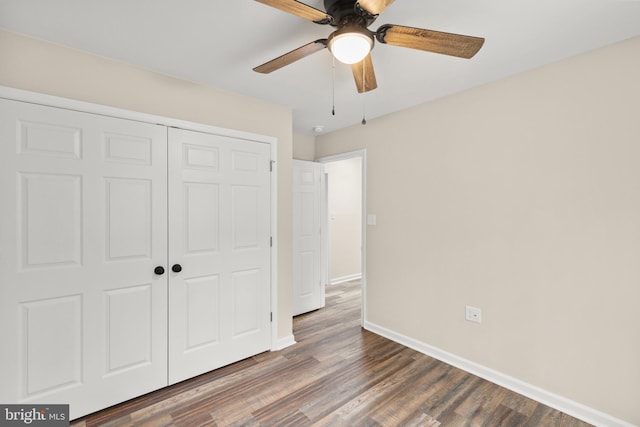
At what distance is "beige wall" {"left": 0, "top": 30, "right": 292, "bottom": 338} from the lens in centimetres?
175

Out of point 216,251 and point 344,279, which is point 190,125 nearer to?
point 216,251

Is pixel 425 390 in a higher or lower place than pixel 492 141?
lower

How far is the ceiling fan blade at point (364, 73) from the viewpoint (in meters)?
1.62

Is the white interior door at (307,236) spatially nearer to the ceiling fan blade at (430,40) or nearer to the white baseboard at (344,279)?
the white baseboard at (344,279)

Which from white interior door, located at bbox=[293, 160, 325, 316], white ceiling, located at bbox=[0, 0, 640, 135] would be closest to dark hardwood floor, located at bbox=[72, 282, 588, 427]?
white interior door, located at bbox=[293, 160, 325, 316]

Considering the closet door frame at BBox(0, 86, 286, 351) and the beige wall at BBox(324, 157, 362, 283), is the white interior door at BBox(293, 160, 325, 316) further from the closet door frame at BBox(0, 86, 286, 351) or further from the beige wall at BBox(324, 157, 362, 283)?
the beige wall at BBox(324, 157, 362, 283)

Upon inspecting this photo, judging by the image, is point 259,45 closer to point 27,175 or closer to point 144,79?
point 144,79

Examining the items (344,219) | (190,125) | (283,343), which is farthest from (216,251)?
(344,219)

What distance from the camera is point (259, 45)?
72.0 inches

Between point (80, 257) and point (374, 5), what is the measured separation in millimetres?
2222

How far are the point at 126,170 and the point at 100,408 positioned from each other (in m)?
1.61

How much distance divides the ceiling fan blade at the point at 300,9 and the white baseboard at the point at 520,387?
274 centimetres

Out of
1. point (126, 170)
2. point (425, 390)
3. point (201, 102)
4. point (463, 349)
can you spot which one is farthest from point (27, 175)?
point (463, 349)

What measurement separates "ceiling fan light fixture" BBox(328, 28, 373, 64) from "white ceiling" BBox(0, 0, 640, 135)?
272 millimetres
